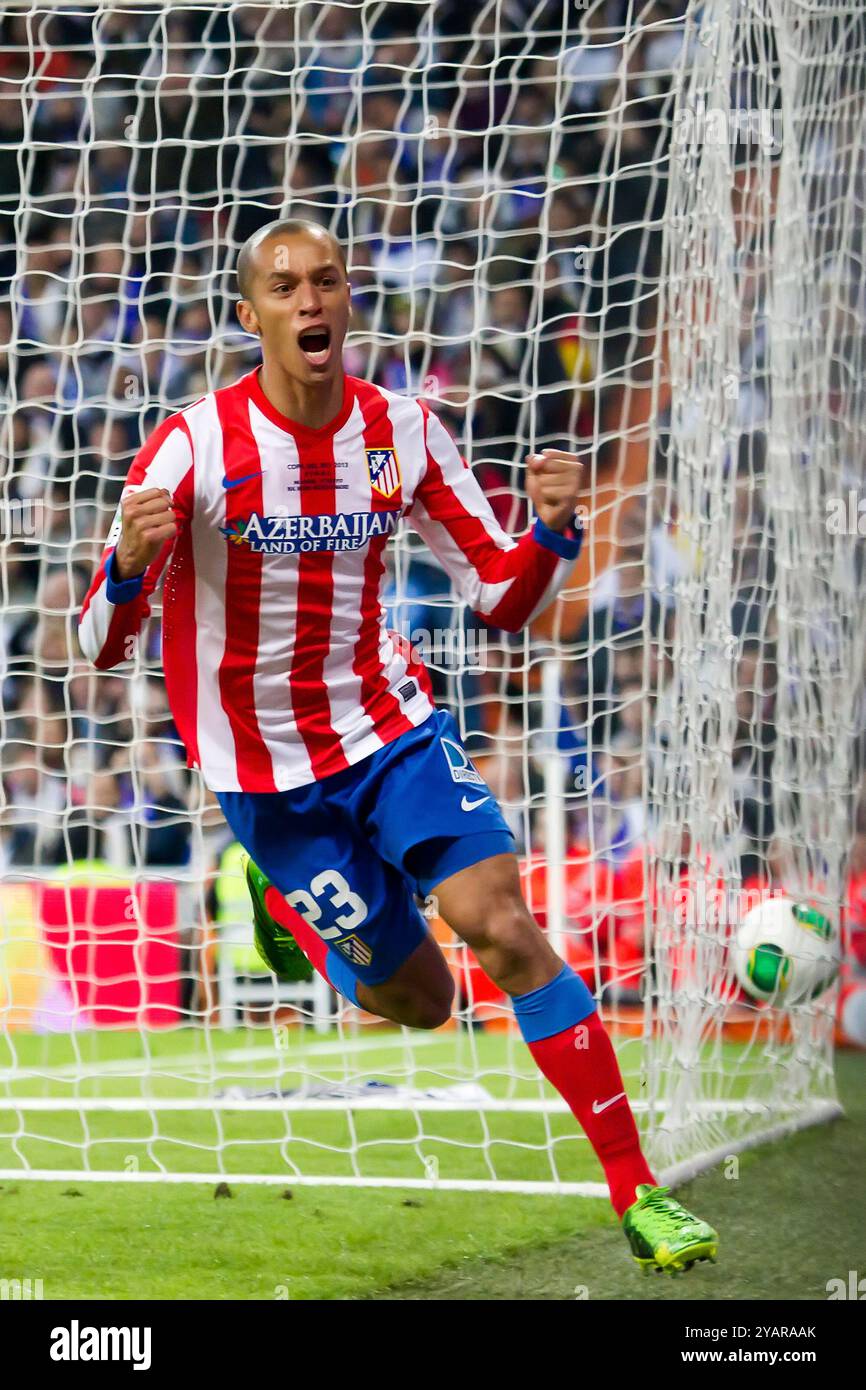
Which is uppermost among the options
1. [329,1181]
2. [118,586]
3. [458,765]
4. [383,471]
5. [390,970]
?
[383,471]

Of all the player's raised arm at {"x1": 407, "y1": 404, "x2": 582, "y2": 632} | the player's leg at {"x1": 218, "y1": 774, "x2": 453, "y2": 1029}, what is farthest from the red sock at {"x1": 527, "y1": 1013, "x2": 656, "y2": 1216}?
the player's raised arm at {"x1": 407, "y1": 404, "x2": 582, "y2": 632}

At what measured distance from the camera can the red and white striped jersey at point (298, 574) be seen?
11.5 ft

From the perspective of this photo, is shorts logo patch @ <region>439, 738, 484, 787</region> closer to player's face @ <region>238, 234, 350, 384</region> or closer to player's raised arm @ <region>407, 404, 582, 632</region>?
player's raised arm @ <region>407, 404, 582, 632</region>

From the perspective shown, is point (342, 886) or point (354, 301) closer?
point (342, 886)

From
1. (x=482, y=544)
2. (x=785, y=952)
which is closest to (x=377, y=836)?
(x=482, y=544)

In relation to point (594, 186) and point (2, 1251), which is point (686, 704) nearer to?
point (2, 1251)

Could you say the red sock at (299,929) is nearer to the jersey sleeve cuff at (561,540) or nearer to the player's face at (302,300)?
the jersey sleeve cuff at (561,540)

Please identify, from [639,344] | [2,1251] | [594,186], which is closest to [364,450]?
[2,1251]

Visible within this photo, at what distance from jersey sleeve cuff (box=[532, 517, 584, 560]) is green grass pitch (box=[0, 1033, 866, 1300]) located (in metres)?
1.56

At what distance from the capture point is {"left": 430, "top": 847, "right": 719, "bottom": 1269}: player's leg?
10.8 ft

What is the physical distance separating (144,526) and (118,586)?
16 cm

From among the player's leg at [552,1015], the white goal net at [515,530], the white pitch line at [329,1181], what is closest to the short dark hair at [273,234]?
the player's leg at [552,1015]

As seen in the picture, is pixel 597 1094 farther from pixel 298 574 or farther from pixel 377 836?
pixel 298 574

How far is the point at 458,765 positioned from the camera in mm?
3527
